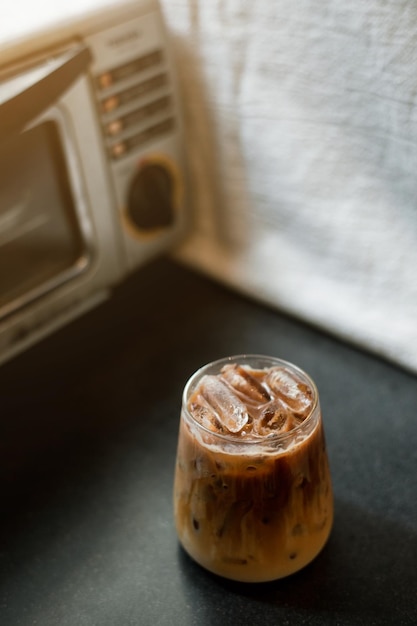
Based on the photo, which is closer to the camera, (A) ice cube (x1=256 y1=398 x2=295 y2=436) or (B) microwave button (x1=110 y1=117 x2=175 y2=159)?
(A) ice cube (x1=256 y1=398 x2=295 y2=436)

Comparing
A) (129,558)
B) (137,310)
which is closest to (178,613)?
(129,558)

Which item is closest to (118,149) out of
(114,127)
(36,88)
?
(114,127)

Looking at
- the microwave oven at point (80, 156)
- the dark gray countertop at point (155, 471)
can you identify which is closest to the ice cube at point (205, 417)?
the dark gray countertop at point (155, 471)

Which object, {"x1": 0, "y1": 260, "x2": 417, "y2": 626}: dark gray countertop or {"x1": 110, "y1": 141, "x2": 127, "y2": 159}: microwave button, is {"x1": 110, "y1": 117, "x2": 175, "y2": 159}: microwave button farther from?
{"x1": 0, "y1": 260, "x2": 417, "y2": 626}: dark gray countertop

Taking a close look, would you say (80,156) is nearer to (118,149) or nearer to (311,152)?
(118,149)

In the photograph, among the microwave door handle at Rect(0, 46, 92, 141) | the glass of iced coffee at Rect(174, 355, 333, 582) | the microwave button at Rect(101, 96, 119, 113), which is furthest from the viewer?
the microwave button at Rect(101, 96, 119, 113)

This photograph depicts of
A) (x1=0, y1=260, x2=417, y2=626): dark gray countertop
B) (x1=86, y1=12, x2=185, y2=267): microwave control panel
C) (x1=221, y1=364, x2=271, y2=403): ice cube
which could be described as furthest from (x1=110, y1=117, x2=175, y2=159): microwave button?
(x1=221, y1=364, x2=271, y2=403): ice cube

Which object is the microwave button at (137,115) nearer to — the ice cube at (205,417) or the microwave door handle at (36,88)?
the microwave door handle at (36,88)
